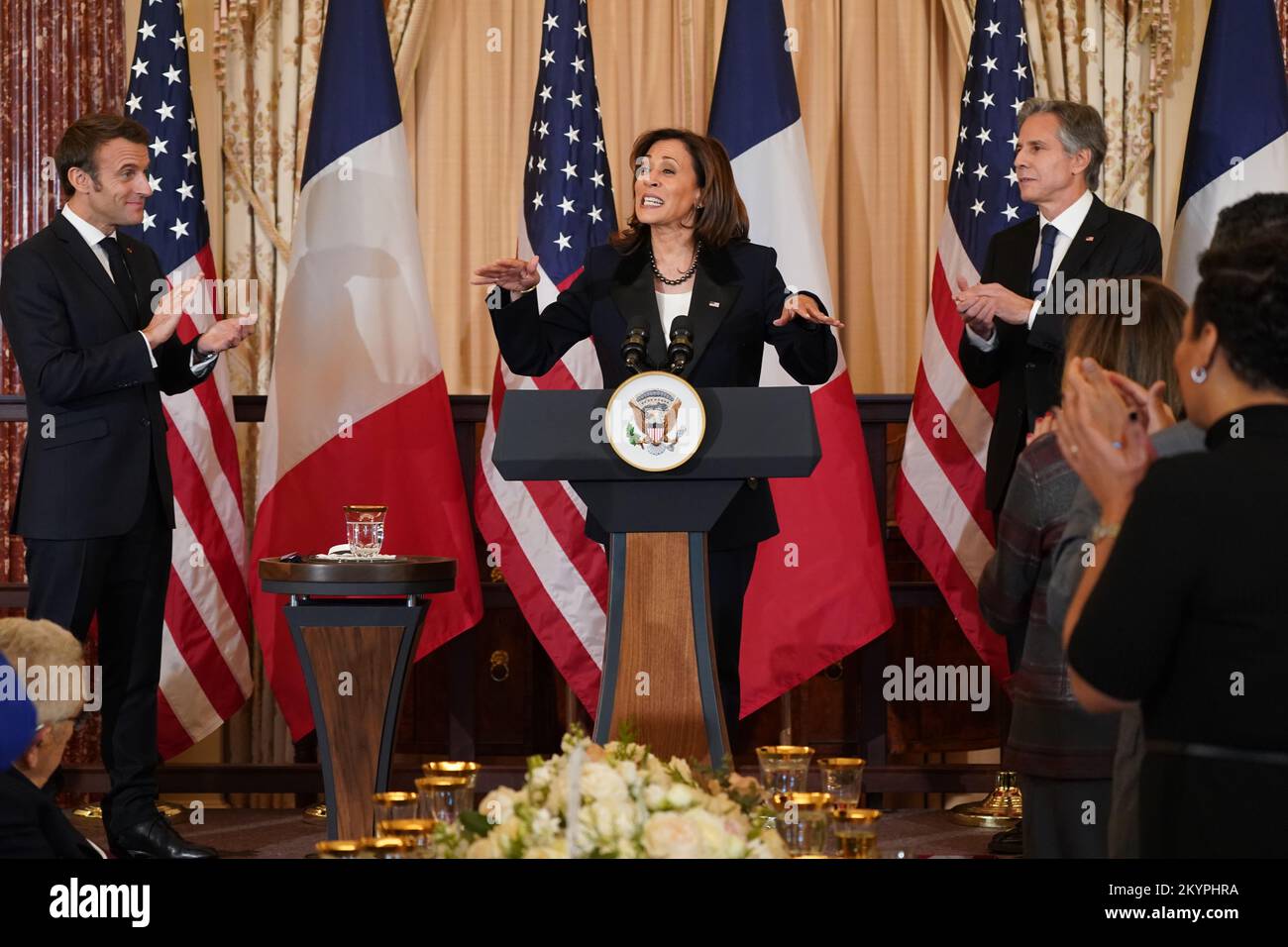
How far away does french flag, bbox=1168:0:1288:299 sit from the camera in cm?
461

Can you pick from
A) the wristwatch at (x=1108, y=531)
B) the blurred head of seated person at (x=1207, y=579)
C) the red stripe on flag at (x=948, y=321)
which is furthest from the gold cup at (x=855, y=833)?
the red stripe on flag at (x=948, y=321)

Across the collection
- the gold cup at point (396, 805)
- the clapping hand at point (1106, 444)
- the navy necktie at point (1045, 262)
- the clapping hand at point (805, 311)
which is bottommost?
the gold cup at point (396, 805)

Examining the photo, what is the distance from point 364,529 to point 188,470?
110 centimetres

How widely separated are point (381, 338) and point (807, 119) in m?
2.00

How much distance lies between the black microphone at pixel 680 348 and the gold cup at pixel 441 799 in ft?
3.99

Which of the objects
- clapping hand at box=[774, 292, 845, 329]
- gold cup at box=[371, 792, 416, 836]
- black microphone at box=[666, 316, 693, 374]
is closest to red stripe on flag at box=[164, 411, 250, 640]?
black microphone at box=[666, 316, 693, 374]

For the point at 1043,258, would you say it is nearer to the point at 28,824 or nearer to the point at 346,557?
the point at 346,557

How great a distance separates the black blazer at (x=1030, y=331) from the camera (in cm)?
378

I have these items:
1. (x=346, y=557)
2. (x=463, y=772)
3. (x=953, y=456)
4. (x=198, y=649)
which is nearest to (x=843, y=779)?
(x=463, y=772)

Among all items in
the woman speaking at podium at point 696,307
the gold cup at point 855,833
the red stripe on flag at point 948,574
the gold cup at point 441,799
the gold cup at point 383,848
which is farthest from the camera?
the red stripe on flag at point 948,574

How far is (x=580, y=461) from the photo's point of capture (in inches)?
117

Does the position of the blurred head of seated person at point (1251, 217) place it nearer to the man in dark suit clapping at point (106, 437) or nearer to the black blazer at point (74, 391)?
the man in dark suit clapping at point (106, 437)
